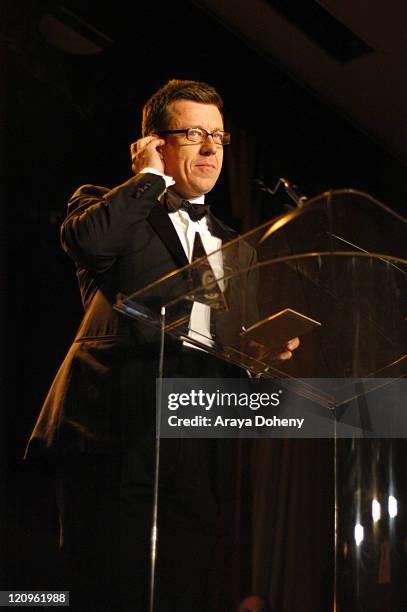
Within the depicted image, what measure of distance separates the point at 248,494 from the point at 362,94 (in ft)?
6.33

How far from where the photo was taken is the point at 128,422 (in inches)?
66.9

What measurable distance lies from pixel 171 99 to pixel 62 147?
0.61 metres

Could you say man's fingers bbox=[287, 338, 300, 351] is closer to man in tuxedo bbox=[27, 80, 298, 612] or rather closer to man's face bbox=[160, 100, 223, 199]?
man in tuxedo bbox=[27, 80, 298, 612]

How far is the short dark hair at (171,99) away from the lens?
2043mm

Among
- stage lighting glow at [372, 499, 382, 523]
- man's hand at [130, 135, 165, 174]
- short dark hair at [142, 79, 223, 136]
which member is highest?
short dark hair at [142, 79, 223, 136]

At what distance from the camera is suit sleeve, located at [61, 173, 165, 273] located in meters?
1.74

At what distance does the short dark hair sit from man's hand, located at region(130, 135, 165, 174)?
0.11 m

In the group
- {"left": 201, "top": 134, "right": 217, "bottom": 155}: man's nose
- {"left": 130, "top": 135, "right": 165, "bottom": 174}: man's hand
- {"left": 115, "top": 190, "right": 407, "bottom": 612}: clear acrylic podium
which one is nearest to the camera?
{"left": 115, "top": 190, "right": 407, "bottom": 612}: clear acrylic podium

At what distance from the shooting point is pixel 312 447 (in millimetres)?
2352

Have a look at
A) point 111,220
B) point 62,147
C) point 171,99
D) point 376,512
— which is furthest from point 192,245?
point 62,147

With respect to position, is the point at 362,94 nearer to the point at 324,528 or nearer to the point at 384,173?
the point at 384,173

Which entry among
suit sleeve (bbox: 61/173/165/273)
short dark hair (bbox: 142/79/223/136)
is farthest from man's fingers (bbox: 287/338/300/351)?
short dark hair (bbox: 142/79/223/136)

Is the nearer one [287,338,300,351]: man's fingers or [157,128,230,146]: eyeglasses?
[287,338,300,351]: man's fingers

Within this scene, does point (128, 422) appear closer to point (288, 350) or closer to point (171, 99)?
point (288, 350)
